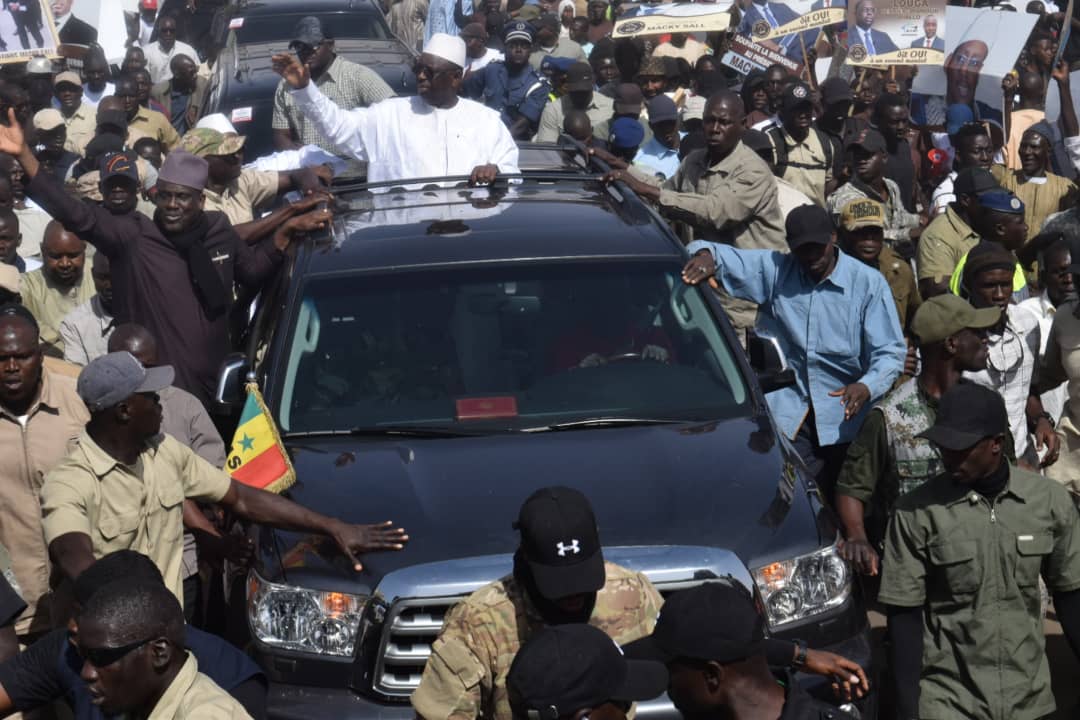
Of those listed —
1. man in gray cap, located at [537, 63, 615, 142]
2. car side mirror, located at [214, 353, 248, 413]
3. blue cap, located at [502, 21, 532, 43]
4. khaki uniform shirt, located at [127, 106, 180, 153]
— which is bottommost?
khaki uniform shirt, located at [127, 106, 180, 153]

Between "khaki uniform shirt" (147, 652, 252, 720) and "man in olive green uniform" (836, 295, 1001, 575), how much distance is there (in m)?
2.63

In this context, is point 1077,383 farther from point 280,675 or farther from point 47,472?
point 47,472

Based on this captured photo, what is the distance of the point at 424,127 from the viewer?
358 inches

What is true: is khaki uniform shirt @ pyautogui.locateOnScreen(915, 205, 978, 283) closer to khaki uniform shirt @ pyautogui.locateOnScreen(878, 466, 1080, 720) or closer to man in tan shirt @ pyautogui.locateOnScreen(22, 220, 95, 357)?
khaki uniform shirt @ pyautogui.locateOnScreen(878, 466, 1080, 720)

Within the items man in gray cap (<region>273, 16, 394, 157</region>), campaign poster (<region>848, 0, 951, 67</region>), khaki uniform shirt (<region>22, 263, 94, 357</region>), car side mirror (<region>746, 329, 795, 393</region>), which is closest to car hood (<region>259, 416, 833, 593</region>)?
car side mirror (<region>746, 329, 795, 393</region>)

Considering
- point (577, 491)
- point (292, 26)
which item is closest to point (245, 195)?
point (577, 491)

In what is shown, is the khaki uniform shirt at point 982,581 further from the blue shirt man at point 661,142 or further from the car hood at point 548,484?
the blue shirt man at point 661,142

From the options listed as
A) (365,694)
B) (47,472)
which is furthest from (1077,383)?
(47,472)

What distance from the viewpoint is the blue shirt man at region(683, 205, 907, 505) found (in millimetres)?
6871

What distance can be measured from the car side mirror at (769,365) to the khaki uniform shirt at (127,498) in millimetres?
2125

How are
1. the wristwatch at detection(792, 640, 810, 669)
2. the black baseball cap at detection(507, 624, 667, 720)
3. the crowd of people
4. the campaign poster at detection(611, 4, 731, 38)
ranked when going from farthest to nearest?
1. the campaign poster at detection(611, 4, 731, 38)
2. the wristwatch at detection(792, 640, 810, 669)
3. the crowd of people
4. the black baseball cap at detection(507, 624, 667, 720)

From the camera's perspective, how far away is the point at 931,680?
16.3 feet

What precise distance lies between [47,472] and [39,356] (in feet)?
1.27

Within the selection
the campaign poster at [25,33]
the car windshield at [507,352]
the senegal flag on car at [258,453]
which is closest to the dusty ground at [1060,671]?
the car windshield at [507,352]
